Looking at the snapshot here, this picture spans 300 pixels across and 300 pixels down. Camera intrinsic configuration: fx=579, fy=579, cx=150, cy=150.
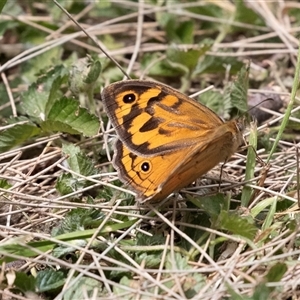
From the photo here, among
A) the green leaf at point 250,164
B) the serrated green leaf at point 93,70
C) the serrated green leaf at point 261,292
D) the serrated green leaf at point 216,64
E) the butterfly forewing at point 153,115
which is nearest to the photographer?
the serrated green leaf at point 261,292

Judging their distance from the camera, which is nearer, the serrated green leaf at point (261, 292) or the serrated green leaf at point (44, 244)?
the serrated green leaf at point (261, 292)

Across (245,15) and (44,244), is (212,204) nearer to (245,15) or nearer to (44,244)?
(44,244)

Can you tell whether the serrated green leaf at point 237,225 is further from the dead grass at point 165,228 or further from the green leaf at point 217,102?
the green leaf at point 217,102

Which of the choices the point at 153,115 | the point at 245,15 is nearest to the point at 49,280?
the point at 153,115

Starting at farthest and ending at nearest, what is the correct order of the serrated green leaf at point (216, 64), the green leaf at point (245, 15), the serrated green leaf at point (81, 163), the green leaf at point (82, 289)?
1. the green leaf at point (245, 15)
2. the serrated green leaf at point (216, 64)
3. the serrated green leaf at point (81, 163)
4. the green leaf at point (82, 289)

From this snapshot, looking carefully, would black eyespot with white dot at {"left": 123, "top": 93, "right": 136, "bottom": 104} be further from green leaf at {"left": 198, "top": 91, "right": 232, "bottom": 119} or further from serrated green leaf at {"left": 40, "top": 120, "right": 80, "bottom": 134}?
green leaf at {"left": 198, "top": 91, "right": 232, "bottom": 119}

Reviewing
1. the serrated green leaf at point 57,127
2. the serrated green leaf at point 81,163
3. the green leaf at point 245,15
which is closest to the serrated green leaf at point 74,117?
the serrated green leaf at point 57,127
